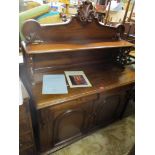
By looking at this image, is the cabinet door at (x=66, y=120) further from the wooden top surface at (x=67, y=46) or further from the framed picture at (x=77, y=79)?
the wooden top surface at (x=67, y=46)

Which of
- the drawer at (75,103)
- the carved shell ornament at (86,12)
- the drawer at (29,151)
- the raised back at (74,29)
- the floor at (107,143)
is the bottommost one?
the floor at (107,143)

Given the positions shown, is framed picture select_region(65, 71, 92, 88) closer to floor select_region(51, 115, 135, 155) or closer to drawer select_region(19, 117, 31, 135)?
drawer select_region(19, 117, 31, 135)

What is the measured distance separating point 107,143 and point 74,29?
131cm

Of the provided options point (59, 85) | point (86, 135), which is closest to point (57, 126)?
point (59, 85)

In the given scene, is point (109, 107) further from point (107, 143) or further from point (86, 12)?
point (86, 12)

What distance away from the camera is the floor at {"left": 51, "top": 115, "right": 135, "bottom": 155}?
60.0 inches

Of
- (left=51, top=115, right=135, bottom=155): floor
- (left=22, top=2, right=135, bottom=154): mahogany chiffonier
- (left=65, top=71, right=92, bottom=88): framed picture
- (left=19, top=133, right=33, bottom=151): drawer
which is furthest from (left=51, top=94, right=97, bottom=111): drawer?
(left=51, top=115, right=135, bottom=155): floor

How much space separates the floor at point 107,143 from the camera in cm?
152

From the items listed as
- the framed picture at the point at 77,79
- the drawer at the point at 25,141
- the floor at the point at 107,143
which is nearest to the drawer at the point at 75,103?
the framed picture at the point at 77,79

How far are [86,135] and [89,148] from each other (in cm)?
14

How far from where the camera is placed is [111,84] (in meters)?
1.30
